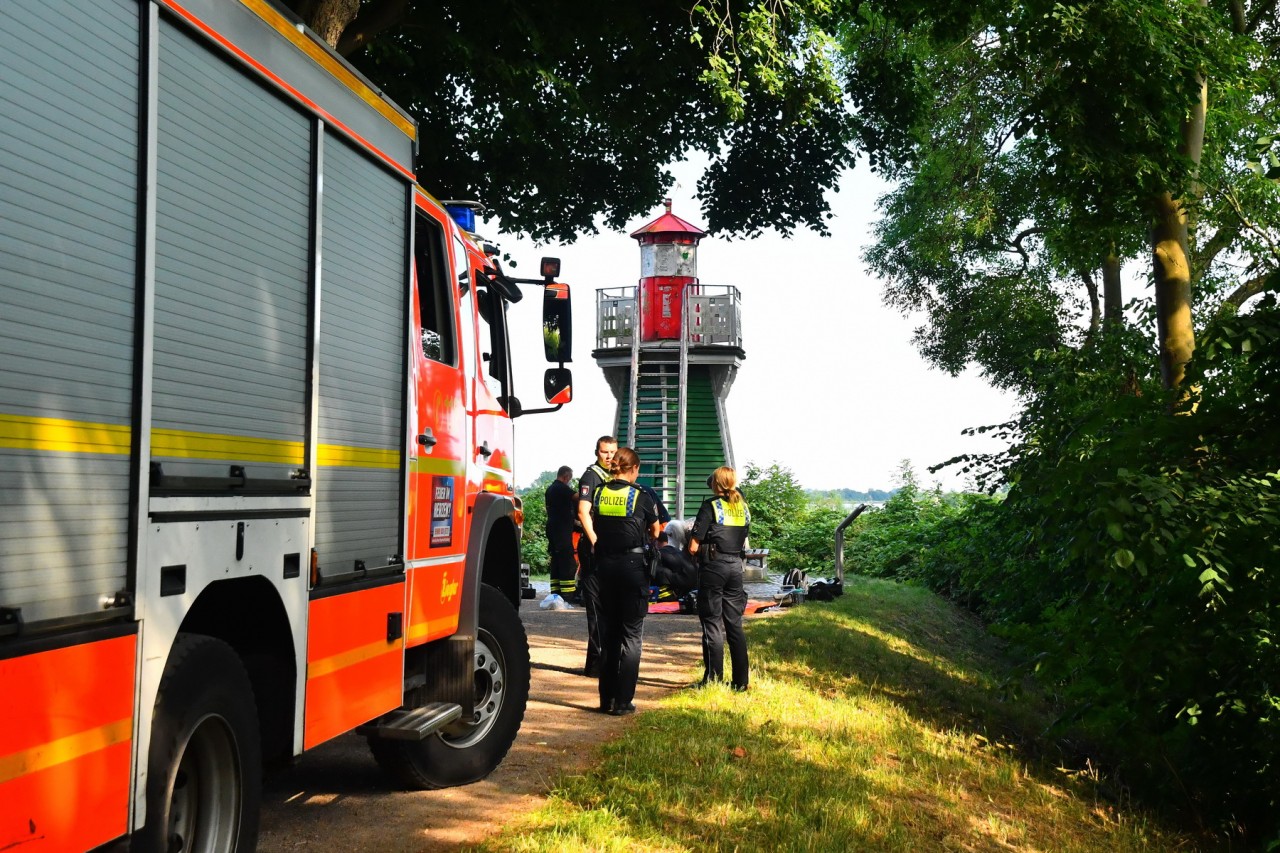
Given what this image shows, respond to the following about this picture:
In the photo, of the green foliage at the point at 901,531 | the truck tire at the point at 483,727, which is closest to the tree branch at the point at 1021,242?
the green foliage at the point at 901,531

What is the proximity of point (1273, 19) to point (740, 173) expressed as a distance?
880cm

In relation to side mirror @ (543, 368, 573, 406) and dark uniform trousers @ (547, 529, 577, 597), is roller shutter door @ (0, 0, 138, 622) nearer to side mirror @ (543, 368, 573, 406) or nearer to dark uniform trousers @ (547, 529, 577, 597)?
side mirror @ (543, 368, 573, 406)

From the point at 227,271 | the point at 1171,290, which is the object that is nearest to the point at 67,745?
the point at 227,271

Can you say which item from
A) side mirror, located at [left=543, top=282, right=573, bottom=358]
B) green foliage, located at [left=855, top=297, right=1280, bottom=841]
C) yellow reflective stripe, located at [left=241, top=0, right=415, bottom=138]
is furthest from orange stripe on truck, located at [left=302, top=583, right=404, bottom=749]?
green foliage, located at [left=855, top=297, right=1280, bottom=841]

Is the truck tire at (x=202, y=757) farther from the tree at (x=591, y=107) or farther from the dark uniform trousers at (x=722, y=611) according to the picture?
the tree at (x=591, y=107)

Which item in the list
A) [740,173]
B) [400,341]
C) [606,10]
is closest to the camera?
[400,341]

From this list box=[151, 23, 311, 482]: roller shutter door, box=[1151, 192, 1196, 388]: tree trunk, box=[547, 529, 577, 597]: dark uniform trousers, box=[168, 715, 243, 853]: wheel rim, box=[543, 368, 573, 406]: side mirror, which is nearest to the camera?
box=[151, 23, 311, 482]: roller shutter door

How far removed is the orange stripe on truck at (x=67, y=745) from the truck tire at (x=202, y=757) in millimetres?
189

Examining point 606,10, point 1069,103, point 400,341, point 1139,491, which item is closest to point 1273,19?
point 1069,103

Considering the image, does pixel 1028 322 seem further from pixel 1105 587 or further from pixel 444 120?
pixel 1105 587

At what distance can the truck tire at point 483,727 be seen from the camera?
6.57 meters

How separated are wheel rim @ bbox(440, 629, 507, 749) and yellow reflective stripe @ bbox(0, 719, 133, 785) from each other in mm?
3507

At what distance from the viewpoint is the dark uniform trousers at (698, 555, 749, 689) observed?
10.3 meters

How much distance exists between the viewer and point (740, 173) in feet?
61.3
